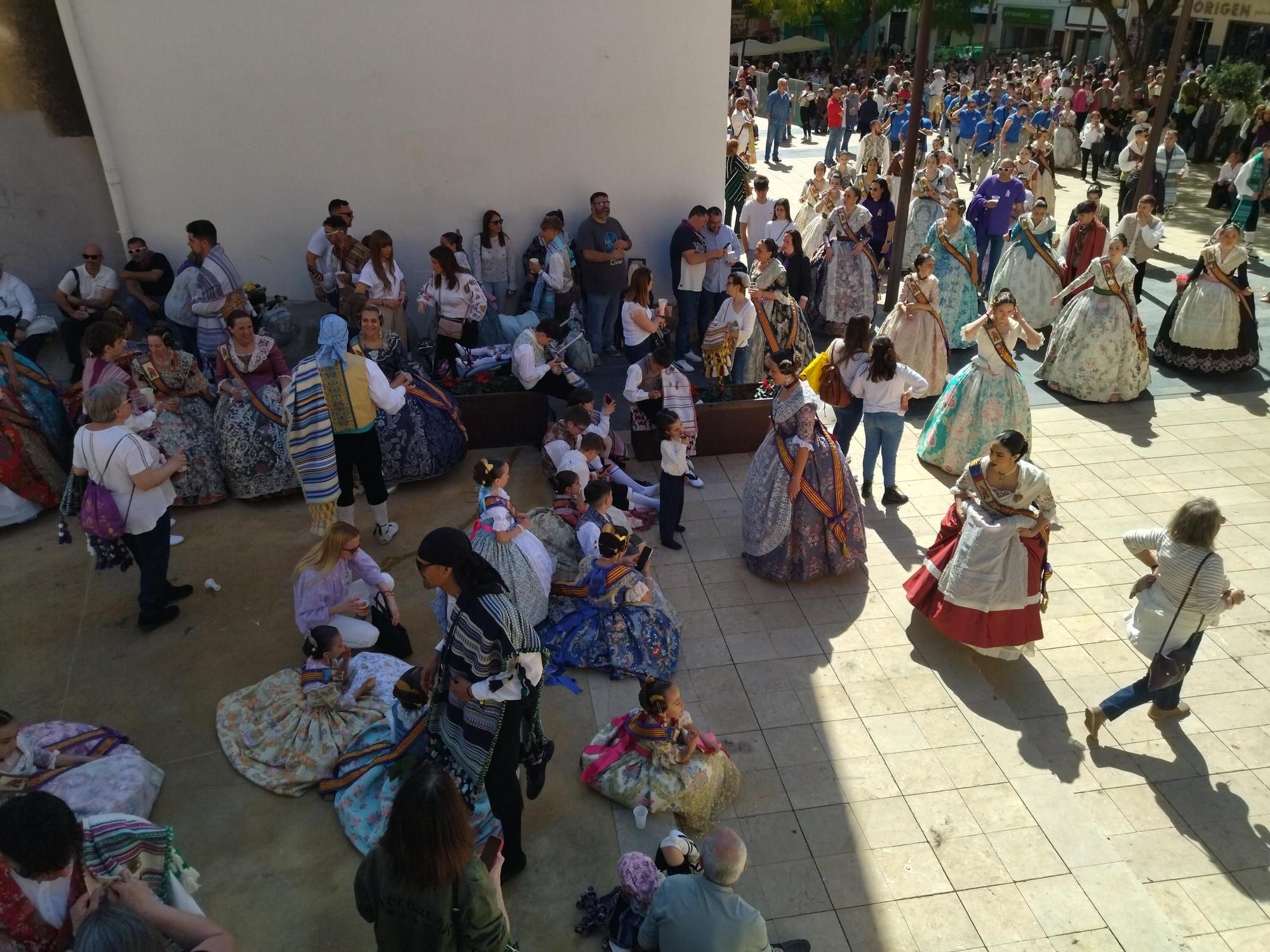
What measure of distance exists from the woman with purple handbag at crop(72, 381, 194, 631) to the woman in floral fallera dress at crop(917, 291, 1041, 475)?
571 centimetres

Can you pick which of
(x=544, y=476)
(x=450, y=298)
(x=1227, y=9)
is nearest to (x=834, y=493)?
(x=544, y=476)

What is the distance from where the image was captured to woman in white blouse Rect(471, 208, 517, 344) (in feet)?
31.1

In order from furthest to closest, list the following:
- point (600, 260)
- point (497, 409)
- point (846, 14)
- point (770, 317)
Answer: point (846, 14), point (600, 260), point (770, 317), point (497, 409)

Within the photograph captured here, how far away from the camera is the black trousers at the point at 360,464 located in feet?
20.9

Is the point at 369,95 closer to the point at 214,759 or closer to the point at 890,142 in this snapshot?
the point at 214,759

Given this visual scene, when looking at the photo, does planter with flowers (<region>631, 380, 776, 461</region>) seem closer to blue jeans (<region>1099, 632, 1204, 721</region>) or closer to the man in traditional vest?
the man in traditional vest

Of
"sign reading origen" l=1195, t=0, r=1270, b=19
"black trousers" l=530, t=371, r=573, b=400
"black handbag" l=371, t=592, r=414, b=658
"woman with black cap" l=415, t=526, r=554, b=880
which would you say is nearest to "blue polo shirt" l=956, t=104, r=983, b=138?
"sign reading origen" l=1195, t=0, r=1270, b=19

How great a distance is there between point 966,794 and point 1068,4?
43410 millimetres

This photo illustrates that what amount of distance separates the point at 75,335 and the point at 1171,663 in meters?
9.03

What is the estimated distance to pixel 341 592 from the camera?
213 inches

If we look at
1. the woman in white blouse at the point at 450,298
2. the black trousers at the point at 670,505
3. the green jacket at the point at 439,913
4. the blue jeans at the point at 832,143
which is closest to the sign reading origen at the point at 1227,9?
the blue jeans at the point at 832,143

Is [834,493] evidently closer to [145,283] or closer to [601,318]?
[601,318]

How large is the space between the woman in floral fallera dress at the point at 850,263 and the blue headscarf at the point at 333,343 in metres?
6.20

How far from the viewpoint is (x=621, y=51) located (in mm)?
9555
